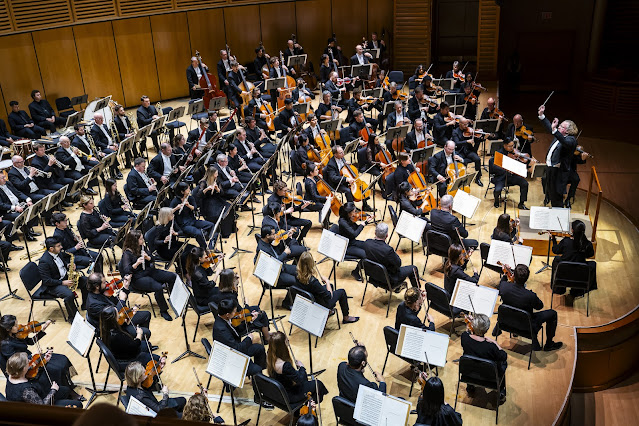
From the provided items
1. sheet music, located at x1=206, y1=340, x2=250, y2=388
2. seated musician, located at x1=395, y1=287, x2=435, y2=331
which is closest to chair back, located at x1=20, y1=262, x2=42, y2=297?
sheet music, located at x1=206, y1=340, x2=250, y2=388

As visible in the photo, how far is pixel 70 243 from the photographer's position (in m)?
9.34

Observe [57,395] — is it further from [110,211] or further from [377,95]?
[377,95]

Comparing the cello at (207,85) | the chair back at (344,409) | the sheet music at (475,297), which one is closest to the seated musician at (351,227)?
the sheet music at (475,297)

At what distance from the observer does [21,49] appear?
55.1 ft

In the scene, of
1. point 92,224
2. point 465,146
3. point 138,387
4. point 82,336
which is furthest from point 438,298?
point 465,146

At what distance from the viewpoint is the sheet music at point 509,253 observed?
8.31 metres

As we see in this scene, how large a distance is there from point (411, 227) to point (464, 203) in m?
1.37

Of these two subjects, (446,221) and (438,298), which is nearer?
(438,298)

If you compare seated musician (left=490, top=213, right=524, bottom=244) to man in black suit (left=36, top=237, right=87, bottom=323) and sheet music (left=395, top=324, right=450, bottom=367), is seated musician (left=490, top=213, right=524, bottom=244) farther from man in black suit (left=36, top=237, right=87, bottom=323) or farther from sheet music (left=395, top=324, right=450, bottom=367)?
man in black suit (left=36, top=237, right=87, bottom=323)

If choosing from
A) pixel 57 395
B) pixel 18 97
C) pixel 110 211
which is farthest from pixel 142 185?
pixel 18 97

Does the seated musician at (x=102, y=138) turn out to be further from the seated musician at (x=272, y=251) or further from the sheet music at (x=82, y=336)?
the sheet music at (x=82, y=336)

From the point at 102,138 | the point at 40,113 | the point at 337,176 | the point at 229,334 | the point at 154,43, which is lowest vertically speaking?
the point at 229,334

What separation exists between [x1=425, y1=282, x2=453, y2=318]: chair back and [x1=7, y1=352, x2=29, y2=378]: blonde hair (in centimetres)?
479

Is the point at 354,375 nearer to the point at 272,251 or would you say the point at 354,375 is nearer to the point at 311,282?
the point at 311,282
